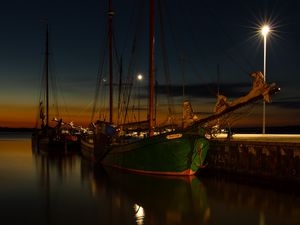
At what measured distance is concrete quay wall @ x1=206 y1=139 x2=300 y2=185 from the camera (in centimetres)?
2230

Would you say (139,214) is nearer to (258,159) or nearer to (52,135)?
(258,159)

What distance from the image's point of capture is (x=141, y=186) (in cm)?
2467

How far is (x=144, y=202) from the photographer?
815 inches

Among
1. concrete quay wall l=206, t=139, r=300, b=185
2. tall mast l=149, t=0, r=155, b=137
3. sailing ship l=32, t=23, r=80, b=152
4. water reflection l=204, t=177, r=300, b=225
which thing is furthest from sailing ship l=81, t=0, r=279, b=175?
sailing ship l=32, t=23, r=80, b=152

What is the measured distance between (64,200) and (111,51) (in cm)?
2305

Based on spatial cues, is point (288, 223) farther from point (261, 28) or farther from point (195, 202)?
point (261, 28)

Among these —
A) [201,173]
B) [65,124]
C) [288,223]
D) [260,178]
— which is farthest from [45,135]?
[288,223]

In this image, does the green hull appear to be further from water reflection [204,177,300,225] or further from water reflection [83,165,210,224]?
water reflection [204,177,300,225]

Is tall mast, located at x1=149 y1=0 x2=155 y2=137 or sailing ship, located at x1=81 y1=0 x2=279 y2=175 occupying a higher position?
tall mast, located at x1=149 y1=0 x2=155 y2=137

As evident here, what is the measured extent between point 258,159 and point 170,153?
18.6 ft

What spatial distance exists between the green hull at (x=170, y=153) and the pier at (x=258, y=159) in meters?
2.34

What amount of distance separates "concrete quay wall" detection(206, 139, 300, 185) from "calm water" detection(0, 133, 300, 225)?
5.76ft

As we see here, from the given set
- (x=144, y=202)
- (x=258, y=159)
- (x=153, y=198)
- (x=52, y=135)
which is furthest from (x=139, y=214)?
(x=52, y=135)

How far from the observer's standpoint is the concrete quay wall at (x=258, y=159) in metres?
22.3
